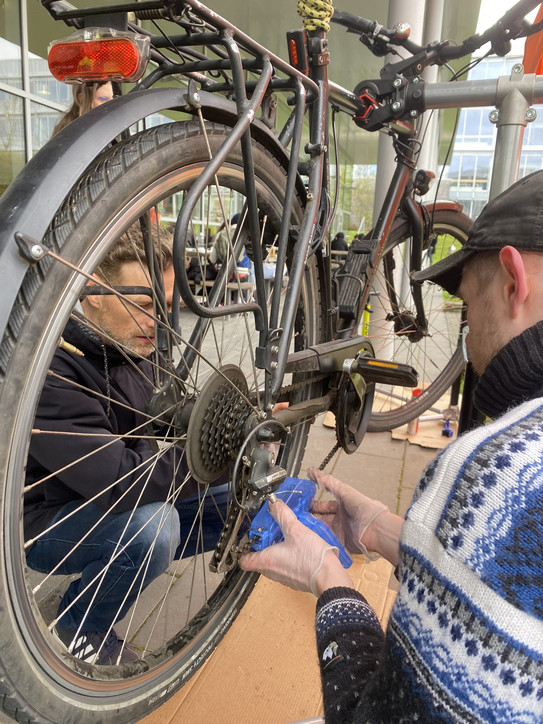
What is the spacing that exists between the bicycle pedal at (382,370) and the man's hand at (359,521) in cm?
31

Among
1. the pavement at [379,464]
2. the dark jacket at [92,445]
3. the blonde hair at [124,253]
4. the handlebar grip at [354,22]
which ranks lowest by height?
the pavement at [379,464]

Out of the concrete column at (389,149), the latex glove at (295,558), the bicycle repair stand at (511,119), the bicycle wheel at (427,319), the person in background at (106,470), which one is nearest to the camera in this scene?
the latex glove at (295,558)

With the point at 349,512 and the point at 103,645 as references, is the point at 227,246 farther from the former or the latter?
the point at 103,645

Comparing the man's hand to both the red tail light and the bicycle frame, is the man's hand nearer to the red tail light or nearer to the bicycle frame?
the bicycle frame

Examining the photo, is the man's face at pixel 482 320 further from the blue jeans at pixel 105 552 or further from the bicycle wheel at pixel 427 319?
the bicycle wheel at pixel 427 319

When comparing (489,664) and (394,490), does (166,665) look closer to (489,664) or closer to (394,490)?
(489,664)

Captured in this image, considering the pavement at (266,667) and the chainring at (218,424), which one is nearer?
the chainring at (218,424)

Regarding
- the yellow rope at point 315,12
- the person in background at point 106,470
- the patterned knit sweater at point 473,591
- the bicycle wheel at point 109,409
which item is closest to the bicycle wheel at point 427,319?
the yellow rope at point 315,12

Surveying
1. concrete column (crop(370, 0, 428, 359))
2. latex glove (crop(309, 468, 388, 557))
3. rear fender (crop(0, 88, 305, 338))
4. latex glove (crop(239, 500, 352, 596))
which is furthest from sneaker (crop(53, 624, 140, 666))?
concrete column (crop(370, 0, 428, 359))

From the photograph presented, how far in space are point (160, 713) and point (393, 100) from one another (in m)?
1.83

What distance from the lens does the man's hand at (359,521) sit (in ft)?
4.03

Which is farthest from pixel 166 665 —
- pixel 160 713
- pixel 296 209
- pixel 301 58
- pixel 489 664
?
pixel 301 58

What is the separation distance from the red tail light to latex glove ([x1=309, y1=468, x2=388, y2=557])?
100 centimetres

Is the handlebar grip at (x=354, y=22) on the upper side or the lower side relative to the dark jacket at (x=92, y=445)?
upper
